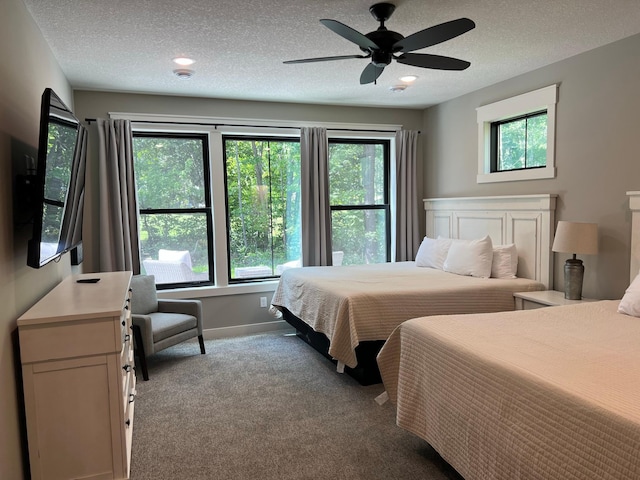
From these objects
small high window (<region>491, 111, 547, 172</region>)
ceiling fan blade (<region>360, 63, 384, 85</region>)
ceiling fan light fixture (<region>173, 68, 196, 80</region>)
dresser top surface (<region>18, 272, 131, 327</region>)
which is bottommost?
dresser top surface (<region>18, 272, 131, 327</region>)

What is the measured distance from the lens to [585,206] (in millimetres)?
3391

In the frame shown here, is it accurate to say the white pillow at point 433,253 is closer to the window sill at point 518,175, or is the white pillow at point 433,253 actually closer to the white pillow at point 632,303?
the window sill at point 518,175

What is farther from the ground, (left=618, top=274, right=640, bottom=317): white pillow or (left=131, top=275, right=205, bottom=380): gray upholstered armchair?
(left=618, top=274, right=640, bottom=317): white pillow

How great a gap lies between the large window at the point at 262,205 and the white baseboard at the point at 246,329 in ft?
1.75

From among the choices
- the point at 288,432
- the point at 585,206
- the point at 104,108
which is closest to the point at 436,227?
the point at 585,206

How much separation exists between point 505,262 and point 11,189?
3666mm

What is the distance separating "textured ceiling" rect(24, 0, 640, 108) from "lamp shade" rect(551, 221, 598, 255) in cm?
133

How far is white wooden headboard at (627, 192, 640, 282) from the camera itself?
9.57 feet

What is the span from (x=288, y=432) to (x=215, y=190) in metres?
2.76

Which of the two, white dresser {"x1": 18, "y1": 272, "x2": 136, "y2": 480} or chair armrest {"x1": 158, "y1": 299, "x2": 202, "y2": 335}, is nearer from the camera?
white dresser {"x1": 18, "y1": 272, "x2": 136, "y2": 480}

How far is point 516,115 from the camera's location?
4066 mm

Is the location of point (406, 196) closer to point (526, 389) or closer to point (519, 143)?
point (519, 143)

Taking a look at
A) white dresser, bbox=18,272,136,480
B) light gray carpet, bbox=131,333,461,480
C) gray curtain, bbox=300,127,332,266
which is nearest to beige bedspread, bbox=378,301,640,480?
light gray carpet, bbox=131,333,461,480

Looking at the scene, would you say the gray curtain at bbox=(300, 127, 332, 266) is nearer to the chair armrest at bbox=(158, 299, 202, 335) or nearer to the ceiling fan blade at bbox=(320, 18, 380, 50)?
the chair armrest at bbox=(158, 299, 202, 335)
